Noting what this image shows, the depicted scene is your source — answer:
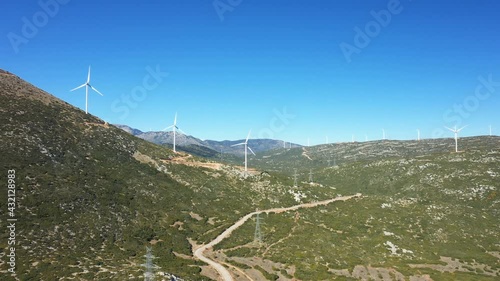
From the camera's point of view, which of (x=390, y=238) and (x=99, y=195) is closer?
(x=99, y=195)

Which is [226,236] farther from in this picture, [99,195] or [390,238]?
[390,238]

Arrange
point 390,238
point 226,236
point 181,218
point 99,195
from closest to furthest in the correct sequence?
point 99,195
point 226,236
point 181,218
point 390,238

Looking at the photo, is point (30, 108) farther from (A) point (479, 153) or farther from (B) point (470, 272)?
(A) point (479, 153)

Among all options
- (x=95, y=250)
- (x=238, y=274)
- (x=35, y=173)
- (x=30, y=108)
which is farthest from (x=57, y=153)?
(x=238, y=274)

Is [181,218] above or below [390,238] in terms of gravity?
above

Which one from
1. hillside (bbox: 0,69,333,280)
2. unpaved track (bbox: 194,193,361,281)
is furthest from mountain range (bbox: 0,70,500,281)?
unpaved track (bbox: 194,193,361,281)

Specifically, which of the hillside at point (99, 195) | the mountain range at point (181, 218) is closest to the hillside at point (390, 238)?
the mountain range at point (181, 218)

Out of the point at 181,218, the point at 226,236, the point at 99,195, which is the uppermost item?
the point at 99,195

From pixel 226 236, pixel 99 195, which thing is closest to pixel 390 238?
pixel 226 236

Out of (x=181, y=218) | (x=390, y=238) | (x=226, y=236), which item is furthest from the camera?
(x=390, y=238)

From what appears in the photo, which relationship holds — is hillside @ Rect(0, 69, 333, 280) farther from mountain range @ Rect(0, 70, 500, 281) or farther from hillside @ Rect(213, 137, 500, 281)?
hillside @ Rect(213, 137, 500, 281)
